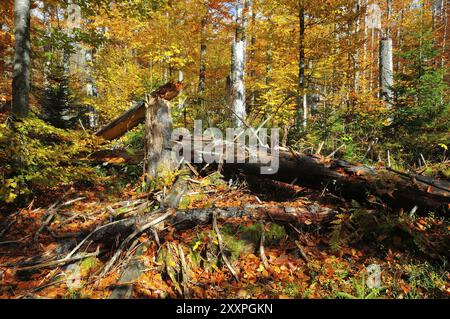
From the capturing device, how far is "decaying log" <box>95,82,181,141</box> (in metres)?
5.89

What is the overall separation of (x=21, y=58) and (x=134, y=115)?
7.59 feet

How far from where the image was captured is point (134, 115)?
6.44 m

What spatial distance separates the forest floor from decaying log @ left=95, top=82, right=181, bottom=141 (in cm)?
267

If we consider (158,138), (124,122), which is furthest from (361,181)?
(124,122)

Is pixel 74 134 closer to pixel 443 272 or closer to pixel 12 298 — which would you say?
pixel 12 298

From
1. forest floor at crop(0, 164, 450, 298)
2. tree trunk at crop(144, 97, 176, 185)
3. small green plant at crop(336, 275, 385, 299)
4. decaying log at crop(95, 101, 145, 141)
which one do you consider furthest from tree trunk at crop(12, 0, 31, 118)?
small green plant at crop(336, 275, 385, 299)

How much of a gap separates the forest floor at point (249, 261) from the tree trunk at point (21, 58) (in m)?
2.07

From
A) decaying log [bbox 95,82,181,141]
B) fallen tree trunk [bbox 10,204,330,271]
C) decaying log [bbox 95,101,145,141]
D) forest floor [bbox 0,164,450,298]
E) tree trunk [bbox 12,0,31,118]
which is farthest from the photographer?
decaying log [bbox 95,101,145,141]

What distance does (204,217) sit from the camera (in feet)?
13.1

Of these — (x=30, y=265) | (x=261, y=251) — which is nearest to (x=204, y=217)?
(x=261, y=251)

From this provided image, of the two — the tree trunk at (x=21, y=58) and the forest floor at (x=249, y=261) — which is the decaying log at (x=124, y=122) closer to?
the tree trunk at (x=21, y=58)

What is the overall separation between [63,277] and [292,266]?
2.75m

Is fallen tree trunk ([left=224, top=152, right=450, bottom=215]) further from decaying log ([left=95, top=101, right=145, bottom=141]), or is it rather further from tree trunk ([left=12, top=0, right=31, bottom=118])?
tree trunk ([left=12, top=0, right=31, bottom=118])

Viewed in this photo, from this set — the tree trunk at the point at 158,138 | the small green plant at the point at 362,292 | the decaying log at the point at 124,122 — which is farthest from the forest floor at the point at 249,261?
the decaying log at the point at 124,122
